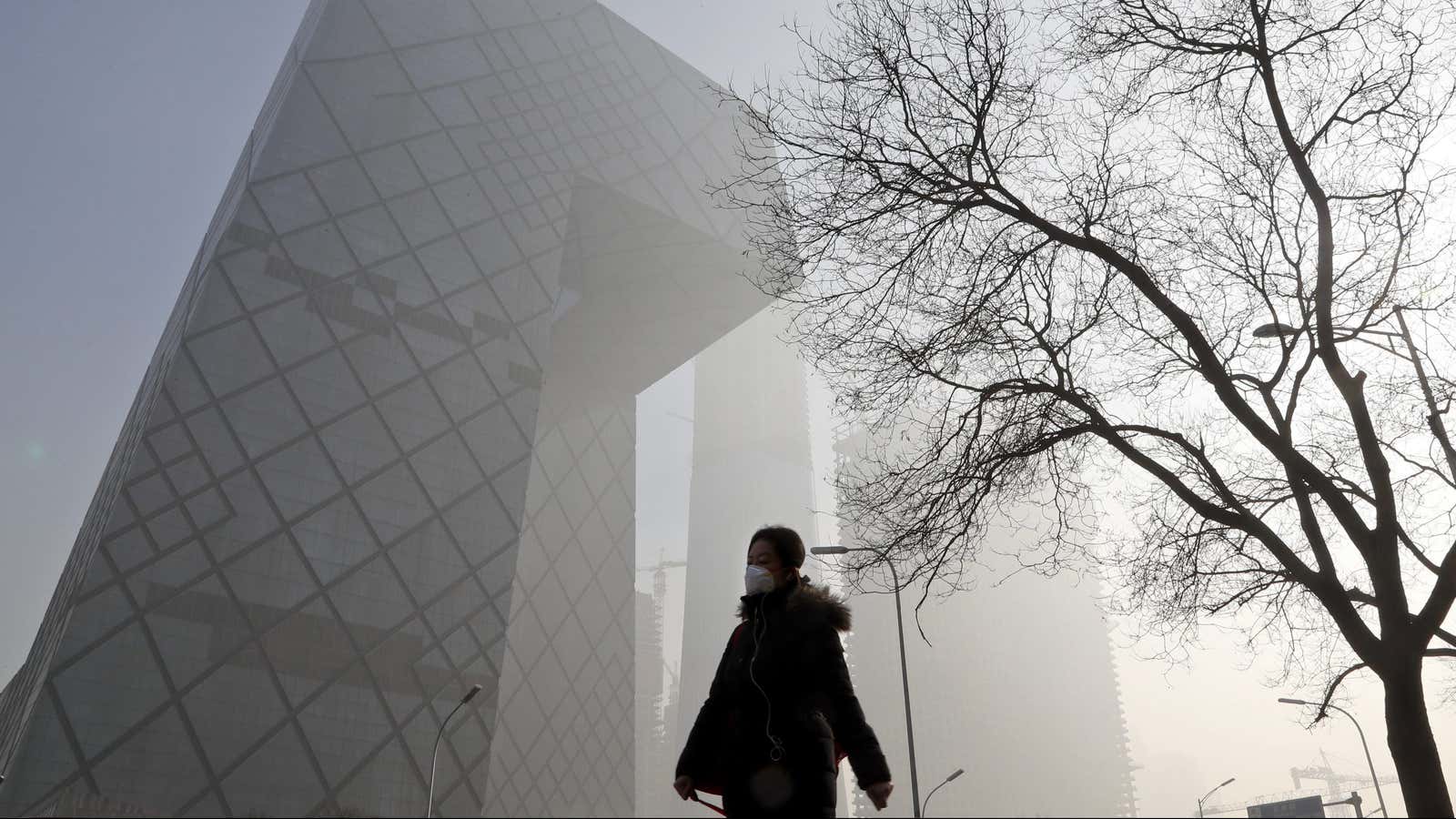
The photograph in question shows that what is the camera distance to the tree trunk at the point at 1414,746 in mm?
5633

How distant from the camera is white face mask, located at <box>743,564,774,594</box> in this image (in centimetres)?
337

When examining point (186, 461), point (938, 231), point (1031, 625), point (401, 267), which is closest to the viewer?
point (938, 231)

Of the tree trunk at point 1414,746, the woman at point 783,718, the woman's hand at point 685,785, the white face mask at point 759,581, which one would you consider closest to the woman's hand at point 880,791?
the woman at point 783,718

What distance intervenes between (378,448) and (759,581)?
2067 centimetres

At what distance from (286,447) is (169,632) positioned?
456cm

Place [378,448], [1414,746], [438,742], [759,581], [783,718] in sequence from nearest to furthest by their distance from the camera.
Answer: [783,718], [759,581], [1414,746], [438,742], [378,448]

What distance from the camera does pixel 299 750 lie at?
18.6 m

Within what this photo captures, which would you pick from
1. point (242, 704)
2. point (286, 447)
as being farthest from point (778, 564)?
point (286, 447)

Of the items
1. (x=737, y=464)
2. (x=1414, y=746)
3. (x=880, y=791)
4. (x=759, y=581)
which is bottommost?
(x=880, y=791)

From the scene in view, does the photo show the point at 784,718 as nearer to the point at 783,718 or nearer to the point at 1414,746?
the point at 783,718

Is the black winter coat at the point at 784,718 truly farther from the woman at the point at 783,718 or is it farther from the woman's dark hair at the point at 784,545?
the woman's dark hair at the point at 784,545

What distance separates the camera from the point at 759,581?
3.37m

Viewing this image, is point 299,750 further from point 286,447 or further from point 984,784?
point 984,784

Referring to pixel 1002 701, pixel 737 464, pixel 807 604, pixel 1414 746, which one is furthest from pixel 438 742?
pixel 737 464
